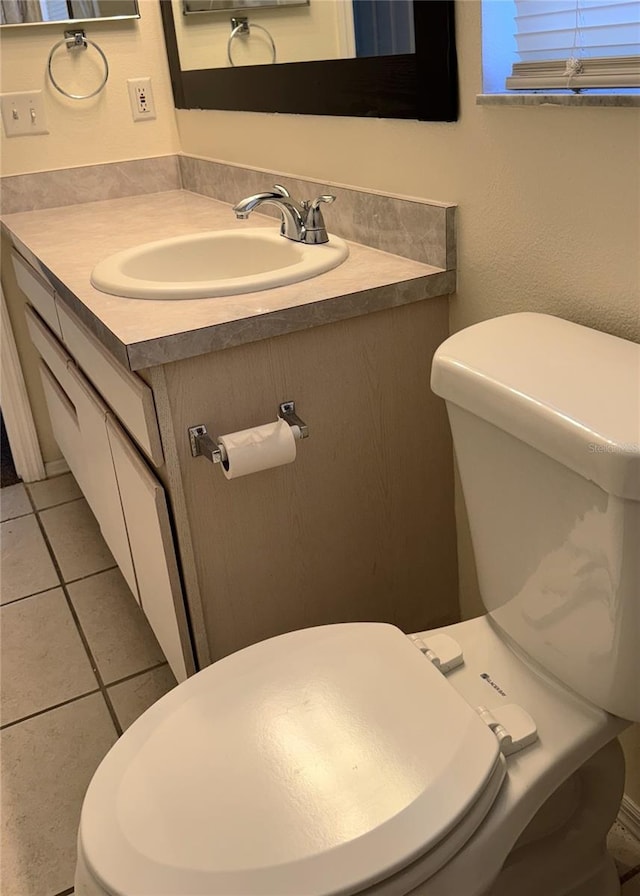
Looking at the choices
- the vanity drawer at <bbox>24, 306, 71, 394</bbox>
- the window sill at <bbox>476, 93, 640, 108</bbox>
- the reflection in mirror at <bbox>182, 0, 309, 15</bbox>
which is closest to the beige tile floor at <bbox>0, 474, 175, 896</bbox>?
the vanity drawer at <bbox>24, 306, 71, 394</bbox>

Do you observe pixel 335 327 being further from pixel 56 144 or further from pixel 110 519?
pixel 56 144

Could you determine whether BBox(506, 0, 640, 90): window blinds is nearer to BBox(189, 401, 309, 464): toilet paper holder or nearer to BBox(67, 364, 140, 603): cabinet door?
BBox(189, 401, 309, 464): toilet paper holder

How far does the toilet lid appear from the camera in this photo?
796mm

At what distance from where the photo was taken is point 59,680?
5.70 feet

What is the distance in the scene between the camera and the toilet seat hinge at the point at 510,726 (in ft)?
2.99

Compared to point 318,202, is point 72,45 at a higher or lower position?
higher

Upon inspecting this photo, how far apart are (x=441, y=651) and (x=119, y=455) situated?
27.3 inches

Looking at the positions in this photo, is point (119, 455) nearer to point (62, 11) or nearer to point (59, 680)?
point (59, 680)

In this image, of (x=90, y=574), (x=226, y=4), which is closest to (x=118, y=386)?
(x=90, y=574)

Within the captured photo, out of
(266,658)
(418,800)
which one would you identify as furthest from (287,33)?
(418,800)

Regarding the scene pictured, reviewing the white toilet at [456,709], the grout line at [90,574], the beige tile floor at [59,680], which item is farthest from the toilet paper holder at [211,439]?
the grout line at [90,574]

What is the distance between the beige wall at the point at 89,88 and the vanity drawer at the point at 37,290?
28cm

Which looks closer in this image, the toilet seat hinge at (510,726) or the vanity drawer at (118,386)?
the toilet seat hinge at (510,726)

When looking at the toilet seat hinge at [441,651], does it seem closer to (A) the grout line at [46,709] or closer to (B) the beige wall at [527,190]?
(B) the beige wall at [527,190]
